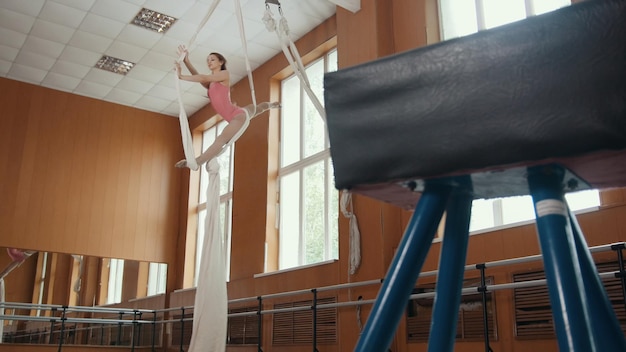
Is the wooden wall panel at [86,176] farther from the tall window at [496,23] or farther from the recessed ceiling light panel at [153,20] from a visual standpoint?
the tall window at [496,23]

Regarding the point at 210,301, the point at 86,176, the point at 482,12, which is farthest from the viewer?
the point at 86,176

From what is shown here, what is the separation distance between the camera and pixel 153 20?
816cm

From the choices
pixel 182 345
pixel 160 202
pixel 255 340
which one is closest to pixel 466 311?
pixel 255 340

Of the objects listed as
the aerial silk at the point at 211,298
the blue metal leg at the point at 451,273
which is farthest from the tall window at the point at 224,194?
the blue metal leg at the point at 451,273

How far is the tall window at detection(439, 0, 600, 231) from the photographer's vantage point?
5.35 meters

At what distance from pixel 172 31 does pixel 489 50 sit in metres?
8.07

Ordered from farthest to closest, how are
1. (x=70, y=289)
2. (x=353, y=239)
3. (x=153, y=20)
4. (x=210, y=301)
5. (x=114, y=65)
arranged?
(x=70, y=289), (x=114, y=65), (x=153, y=20), (x=353, y=239), (x=210, y=301)

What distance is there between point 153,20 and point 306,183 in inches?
116

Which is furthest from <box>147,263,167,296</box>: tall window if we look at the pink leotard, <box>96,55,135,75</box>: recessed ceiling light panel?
the pink leotard

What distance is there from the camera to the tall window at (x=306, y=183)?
7.67 m

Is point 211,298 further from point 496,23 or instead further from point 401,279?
point 401,279

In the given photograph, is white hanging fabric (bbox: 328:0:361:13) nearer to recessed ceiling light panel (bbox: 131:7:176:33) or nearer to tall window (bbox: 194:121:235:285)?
recessed ceiling light panel (bbox: 131:7:176:33)

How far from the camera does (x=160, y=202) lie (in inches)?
416

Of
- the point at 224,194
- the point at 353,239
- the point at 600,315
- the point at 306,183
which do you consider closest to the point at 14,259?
the point at 224,194
